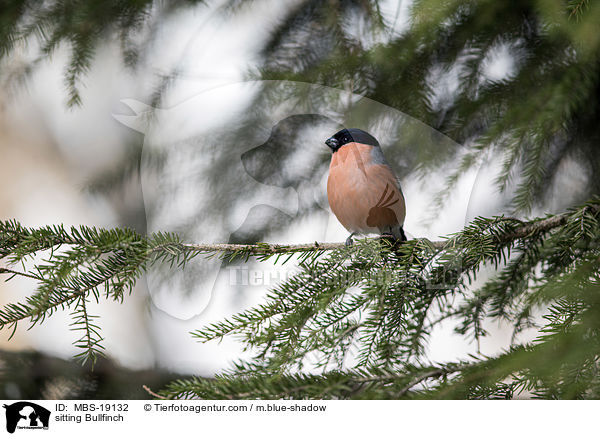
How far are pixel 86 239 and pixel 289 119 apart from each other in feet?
1.05

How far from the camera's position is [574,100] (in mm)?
504

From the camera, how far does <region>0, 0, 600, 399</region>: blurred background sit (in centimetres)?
57

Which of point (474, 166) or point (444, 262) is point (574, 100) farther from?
point (444, 262)

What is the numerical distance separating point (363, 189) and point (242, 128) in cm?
22

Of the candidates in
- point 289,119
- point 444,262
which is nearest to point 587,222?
point 444,262

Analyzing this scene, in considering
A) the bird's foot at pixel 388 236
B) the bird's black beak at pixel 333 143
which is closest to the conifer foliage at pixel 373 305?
the bird's foot at pixel 388 236

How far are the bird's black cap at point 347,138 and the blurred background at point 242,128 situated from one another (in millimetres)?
40

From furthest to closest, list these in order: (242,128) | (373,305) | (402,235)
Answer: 1. (242,128)
2. (402,235)
3. (373,305)

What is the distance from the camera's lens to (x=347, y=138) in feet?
1.80
